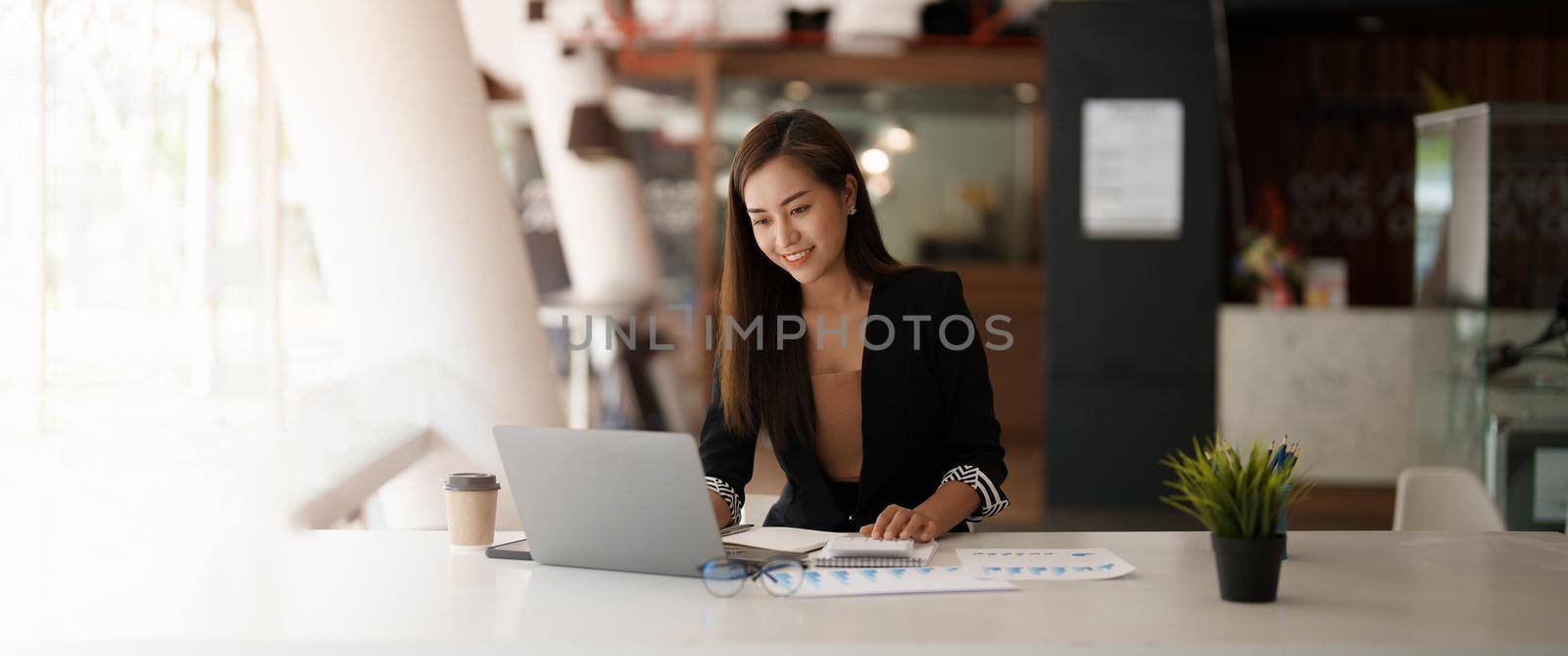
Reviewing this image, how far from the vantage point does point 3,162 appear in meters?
2.97

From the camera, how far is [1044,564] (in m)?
2.12

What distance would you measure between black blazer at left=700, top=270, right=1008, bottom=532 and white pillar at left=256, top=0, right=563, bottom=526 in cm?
167

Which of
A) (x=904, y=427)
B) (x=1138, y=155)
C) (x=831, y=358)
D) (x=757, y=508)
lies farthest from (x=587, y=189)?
(x=904, y=427)

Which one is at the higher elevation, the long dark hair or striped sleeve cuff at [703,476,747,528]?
the long dark hair

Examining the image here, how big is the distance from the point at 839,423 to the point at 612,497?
707 mm

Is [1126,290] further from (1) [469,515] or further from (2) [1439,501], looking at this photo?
(1) [469,515]

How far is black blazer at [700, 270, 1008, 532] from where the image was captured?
254cm

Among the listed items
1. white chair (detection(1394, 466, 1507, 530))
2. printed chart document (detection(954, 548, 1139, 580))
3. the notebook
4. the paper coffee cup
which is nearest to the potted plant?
printed chart document (detection(954, 548, 1139, 580))

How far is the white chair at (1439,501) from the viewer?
325 centimetres

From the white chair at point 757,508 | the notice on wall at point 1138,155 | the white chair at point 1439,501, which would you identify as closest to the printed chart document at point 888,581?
the white chair at point 757,508

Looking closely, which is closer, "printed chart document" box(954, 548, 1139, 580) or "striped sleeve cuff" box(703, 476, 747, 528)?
"printed chart document" box(954, 548, 1139, 580)

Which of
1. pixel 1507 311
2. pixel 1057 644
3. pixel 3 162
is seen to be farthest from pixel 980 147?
pixel 1057 644
